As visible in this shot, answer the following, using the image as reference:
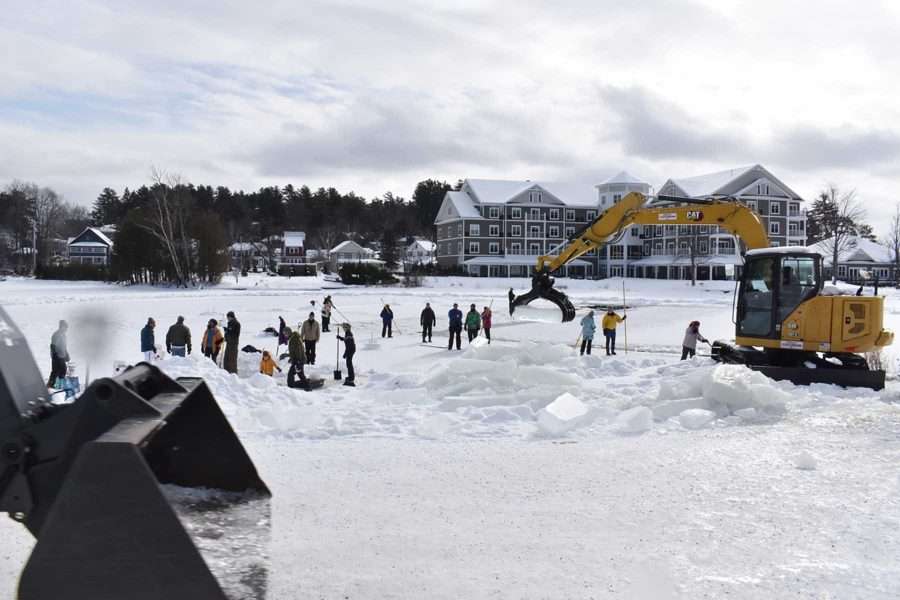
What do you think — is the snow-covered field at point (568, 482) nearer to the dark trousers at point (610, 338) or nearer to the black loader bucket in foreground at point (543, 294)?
the black loader bucket in foreground at point (543, 294)

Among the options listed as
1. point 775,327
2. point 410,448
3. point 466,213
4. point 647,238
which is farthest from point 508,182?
point 410,448

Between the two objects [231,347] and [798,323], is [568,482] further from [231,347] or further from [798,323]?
[231,347]

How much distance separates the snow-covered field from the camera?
15.9 ft

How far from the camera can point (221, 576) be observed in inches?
135

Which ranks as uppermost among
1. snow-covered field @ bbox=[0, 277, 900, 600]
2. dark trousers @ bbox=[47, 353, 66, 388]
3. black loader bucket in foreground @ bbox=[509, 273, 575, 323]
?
black loader bucket in foreground @ bbox=[509, 273, 575, 323]

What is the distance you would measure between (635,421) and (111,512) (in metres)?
7.80

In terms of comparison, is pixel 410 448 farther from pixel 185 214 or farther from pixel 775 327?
pixel 185 214

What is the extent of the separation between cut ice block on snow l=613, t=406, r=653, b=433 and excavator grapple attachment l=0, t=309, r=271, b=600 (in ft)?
21.2

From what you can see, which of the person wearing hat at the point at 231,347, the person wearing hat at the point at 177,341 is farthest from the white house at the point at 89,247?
the person wearing hat at the point at 231,347

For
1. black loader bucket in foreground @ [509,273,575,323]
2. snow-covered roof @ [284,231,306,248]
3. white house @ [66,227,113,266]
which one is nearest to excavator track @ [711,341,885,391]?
black loader bucket in foreground @ [509,273,575,323]

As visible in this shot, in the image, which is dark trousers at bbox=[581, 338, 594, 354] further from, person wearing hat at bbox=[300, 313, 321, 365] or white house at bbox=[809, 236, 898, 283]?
white house at bbox=[809, 236, 898, 283]

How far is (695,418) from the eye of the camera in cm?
992

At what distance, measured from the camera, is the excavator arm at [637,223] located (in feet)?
53.7

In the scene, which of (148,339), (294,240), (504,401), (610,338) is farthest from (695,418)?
(294,240)
